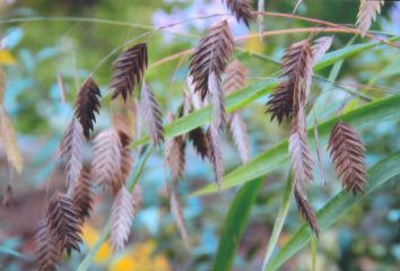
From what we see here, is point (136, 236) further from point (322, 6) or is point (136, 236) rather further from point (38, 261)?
point (38, 261)

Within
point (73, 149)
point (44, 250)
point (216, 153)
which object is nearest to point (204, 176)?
point (44, 250)

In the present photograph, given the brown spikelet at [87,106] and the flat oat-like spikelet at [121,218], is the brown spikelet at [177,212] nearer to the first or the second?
the flat oat-like spikelet at [121,218]

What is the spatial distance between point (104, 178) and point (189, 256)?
1.31 meters

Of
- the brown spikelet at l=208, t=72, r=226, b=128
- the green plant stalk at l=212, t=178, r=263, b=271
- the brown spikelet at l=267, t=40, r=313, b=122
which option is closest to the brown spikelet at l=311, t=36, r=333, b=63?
the brown spikelet at l=267, t=40, r=313, b=122

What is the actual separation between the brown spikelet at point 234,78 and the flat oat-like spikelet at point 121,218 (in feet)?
0.82

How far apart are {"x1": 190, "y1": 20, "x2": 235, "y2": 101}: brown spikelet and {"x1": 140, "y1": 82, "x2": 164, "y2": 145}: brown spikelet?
113 mm

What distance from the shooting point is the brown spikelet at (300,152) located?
3.26 ft

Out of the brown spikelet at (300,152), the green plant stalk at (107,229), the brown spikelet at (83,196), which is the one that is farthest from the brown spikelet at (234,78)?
the brown spikelet at (300,152)

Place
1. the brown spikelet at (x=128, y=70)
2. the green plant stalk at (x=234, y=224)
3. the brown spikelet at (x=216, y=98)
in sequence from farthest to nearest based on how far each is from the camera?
the green plant stalk at (x=234, y=224) → the brown spikelet at (x=128, y=70) → the brown spikelet at (x=216, y=98)

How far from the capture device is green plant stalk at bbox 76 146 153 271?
134 cm

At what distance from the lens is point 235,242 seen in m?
1.48

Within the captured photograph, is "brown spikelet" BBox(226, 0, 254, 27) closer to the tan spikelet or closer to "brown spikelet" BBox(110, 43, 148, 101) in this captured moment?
"brown spikelet" BBox(110, 43, 148, 101)

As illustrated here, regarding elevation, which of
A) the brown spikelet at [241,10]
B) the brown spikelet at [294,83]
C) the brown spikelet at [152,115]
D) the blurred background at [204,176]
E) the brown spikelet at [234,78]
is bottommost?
the blurred background at [204,176]

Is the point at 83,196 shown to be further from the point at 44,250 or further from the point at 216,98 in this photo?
the point at 216,98
